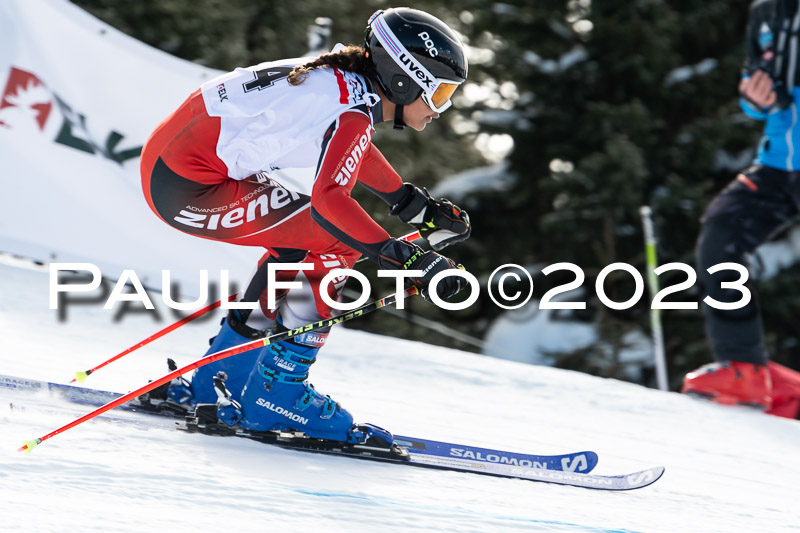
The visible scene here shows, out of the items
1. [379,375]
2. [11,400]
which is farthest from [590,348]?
[11,400]

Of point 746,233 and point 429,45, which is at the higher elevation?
point 746,233

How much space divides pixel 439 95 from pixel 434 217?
0.55 m

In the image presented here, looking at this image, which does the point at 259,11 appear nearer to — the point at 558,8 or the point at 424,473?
the point at 558,8

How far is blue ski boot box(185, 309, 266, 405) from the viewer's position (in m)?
3.25

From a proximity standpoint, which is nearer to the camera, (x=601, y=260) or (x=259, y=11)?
(x=601, y=260)

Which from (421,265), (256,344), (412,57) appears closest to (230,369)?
(256,344)

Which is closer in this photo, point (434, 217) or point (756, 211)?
point (434, 217)

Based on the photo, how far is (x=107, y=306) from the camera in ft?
16.4

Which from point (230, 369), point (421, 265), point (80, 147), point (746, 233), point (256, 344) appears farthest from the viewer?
point (80, 147)

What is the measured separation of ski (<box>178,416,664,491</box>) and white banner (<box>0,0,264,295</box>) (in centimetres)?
236

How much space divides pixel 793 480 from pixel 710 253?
1544 millimetres

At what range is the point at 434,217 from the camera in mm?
3273

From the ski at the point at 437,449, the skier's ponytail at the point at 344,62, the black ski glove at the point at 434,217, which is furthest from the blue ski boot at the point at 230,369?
the skier's ponytail at the point at 344,62

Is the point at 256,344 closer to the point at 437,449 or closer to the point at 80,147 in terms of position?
Result: the point at 437,449
